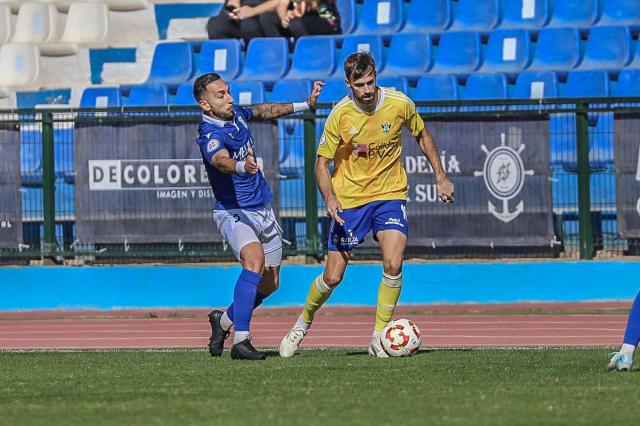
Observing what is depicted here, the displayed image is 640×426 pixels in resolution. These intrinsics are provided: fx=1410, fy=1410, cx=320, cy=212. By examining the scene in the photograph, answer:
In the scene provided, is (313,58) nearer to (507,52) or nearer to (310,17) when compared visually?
(310,17)

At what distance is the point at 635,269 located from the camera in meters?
17.6

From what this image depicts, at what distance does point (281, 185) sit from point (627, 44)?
5908mm

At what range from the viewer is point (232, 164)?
10.8 metres

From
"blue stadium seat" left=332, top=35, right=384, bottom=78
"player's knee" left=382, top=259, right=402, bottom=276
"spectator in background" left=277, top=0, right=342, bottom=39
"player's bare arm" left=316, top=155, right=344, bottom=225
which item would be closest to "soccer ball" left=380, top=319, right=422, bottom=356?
"player's knee" left=382, top=259, right=402, bottom=276

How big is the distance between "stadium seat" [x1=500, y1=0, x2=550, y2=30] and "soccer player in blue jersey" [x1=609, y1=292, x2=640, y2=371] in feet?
43.6

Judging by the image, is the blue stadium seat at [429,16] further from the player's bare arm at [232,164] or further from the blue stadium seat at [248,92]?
the player's bare arm at [232,164]

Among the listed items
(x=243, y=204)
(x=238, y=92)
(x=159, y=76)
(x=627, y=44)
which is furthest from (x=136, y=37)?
(x=243, y=204)

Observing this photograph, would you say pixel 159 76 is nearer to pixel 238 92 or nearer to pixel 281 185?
pixel 238 92

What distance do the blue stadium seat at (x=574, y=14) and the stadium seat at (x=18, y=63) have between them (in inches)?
357

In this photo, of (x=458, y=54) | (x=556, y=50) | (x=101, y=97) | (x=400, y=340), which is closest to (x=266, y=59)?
(x=101, y=97)

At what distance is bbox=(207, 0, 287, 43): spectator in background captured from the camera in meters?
23.2

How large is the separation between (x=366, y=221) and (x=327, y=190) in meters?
0.50

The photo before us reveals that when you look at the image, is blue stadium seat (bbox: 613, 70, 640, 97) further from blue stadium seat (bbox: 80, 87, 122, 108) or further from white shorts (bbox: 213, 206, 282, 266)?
white shorts (bbox: 213, 206, 282, 266)

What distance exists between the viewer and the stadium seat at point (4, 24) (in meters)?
26.1
